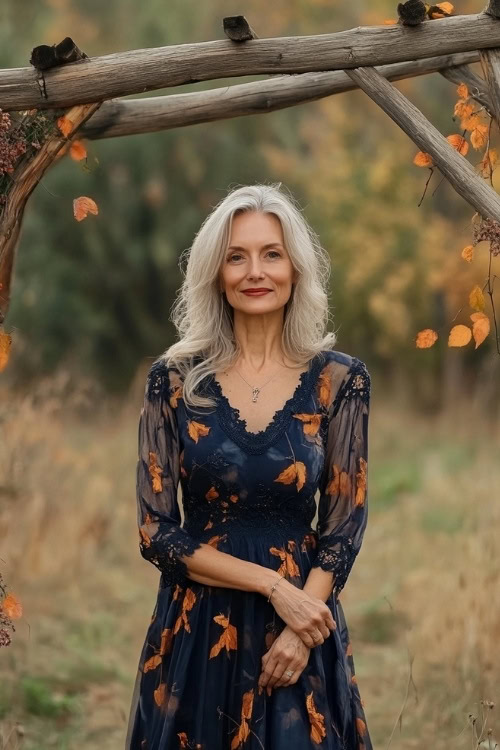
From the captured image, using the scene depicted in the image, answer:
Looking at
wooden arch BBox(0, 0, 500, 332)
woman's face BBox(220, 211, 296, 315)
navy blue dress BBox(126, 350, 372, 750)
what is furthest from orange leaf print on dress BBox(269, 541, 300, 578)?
wooden arch BBox(0, 0, 500, 332)

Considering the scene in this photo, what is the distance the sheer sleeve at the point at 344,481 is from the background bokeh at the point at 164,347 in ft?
4.37

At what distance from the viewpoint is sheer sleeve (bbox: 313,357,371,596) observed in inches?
126

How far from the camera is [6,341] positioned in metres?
3.52

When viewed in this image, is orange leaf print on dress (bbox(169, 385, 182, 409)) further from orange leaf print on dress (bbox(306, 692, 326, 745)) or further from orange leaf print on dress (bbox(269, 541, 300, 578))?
orange leaf print on dress (bbox(306, 692, 326, 745))

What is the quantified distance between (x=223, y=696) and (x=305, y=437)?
0.75 meters

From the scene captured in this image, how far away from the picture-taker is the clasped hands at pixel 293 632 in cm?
305

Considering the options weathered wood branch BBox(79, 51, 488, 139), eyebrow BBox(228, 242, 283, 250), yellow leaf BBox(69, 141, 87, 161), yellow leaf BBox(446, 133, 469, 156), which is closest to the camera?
eyebrow BBox(228, 242, 283, 250)

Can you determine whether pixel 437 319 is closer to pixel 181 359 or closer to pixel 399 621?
pixel 399 621

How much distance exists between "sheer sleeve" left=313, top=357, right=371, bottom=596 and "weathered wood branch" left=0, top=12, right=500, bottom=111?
943 millimetres

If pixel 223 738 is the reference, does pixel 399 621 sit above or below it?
above

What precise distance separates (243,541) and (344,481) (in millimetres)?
336

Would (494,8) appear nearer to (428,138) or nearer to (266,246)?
(428,138)

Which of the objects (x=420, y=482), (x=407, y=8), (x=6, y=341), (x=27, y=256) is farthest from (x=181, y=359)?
(x=27, y=256)

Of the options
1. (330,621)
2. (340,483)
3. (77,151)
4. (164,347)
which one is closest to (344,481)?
(340,483)
